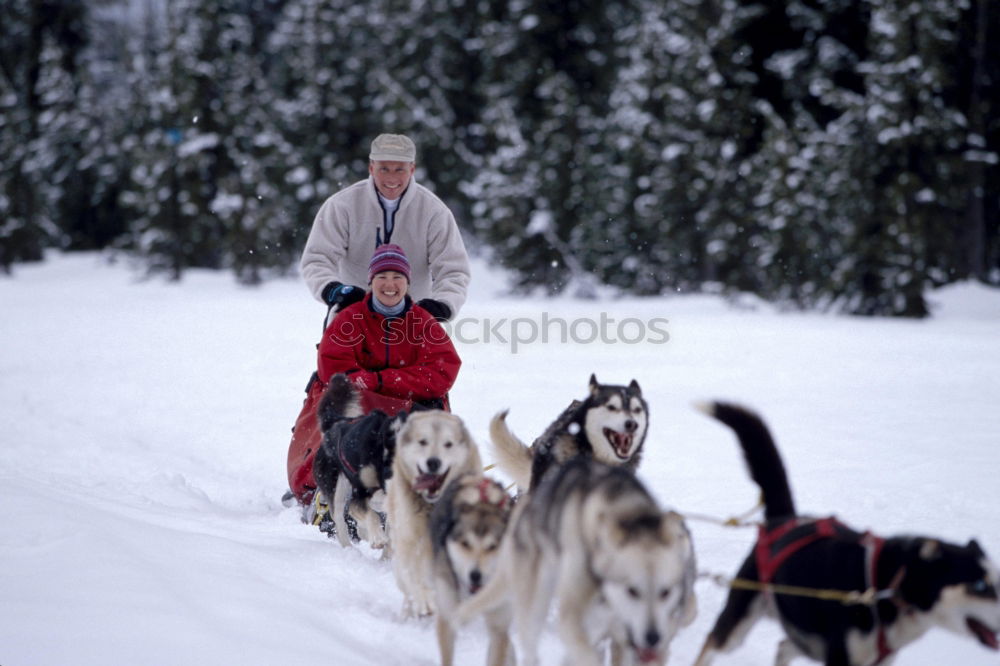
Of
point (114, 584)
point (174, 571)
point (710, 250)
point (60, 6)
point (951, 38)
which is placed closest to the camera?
point (114, 584)

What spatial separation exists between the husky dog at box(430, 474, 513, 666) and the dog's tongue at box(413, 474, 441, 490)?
44 centimetres

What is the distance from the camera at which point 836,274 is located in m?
16.6

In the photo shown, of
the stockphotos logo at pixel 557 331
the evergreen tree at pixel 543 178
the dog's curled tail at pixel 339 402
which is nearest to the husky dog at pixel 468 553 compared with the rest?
the dog's curled tail at pixel 339 402

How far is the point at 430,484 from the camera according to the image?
138 inches

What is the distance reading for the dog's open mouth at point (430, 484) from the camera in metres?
3.50

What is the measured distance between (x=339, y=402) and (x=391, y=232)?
1341 mm

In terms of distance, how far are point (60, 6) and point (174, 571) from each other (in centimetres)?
3410

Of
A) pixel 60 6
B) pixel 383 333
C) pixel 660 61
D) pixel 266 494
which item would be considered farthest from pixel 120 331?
pixel 60 6

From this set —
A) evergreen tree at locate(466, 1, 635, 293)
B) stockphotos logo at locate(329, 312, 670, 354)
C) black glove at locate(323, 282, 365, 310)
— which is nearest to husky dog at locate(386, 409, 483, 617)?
black glove at locate(323, 282, 365, 310)

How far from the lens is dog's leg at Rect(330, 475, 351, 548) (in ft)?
14.9

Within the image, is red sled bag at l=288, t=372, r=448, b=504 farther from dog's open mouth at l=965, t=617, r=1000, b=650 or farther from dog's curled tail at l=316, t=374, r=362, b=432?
dog's open mouth at l=965, t=617, r=1000, b=650

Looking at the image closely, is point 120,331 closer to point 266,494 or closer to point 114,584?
point 266,494

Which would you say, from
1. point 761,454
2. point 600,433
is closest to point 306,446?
point 600,433

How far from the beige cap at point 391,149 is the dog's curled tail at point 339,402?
148 centimetres
